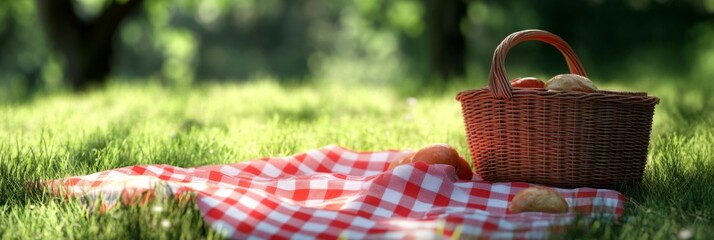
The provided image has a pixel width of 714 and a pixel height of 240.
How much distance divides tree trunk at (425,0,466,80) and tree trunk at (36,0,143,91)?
3263 millimetres

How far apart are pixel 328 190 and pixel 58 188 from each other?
972 millimetres

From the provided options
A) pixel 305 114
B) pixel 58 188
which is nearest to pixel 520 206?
pixel 58 188

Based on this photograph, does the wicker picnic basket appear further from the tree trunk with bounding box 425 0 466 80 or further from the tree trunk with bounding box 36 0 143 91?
the tree trunk with bounding box 36 0 143 91

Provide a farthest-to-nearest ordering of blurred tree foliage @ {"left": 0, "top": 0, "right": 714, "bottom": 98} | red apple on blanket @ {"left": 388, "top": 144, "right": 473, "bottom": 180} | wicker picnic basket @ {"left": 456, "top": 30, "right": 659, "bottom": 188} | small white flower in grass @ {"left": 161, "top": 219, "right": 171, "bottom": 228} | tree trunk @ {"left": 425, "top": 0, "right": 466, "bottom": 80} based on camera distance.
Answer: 1. blurred tree foliage @ {"left": 0, "top": 0, "right": 714, "bottom": 98}
2. tree trunk @ {"left": 425, "top": 0, "right": 466, "bottom": 80}
3. red apple on blanket @ {"left": 388, "top": 144, "right": 473, "bottom": 180}
4. wicker picnic basket @ {"left": 456, "top": 30, "right": 659, "bottom": 188}
5. small white flower in grass @ {"left": 161, "top": 219, "right": 171, "bottom": 228}

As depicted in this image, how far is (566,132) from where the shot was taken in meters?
3.01

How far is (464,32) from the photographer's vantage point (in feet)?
29.7

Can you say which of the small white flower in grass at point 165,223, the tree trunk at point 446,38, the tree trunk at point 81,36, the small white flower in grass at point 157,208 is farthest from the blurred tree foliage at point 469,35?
the small white flower in grass at point 165,223

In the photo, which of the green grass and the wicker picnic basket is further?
the wicker picnic basket

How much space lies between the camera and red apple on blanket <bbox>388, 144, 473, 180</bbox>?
10.4ft

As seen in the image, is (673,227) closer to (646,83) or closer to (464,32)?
(646,83)

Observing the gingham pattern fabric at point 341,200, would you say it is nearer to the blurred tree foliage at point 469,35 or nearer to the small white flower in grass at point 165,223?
the small white flower in grass at point 165,223

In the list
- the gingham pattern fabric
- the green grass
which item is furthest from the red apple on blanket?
→ the green grass

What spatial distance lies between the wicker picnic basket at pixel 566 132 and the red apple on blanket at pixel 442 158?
166mm

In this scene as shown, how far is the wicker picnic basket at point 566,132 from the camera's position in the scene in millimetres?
2973
